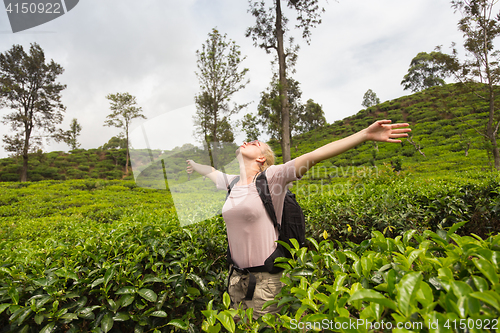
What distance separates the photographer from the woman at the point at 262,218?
Result: 1.34m

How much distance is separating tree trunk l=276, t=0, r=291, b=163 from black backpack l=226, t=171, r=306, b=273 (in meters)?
6.18

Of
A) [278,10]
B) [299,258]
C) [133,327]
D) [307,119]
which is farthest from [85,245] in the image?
[307,119]

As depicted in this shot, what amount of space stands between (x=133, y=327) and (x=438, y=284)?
159 cm

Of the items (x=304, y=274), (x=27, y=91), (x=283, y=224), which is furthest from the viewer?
(x=27, y=91)

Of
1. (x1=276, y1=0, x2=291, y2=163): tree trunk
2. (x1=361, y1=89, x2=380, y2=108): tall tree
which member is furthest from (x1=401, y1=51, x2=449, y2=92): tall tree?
(x1=276, y1=0, x2=291, y2=163): tree trunk

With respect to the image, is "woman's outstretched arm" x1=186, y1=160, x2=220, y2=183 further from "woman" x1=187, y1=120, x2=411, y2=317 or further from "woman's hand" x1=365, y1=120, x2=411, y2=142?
"woman's hand" x1=365, y1=120, x2=411, y2=142

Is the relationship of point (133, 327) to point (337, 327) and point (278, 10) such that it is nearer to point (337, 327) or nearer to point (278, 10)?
point (337, 327)

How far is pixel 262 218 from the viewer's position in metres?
1.45

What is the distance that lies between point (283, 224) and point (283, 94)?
7.12m

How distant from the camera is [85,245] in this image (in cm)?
161

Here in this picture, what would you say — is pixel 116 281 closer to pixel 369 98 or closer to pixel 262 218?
pixel 262 218

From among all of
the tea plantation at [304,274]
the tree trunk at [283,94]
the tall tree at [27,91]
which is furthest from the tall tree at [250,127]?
the tall tree at [27,91]

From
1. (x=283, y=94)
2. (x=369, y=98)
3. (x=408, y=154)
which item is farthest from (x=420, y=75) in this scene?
(x=283, y=94)

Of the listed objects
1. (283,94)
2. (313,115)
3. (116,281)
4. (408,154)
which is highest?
(313,115)
